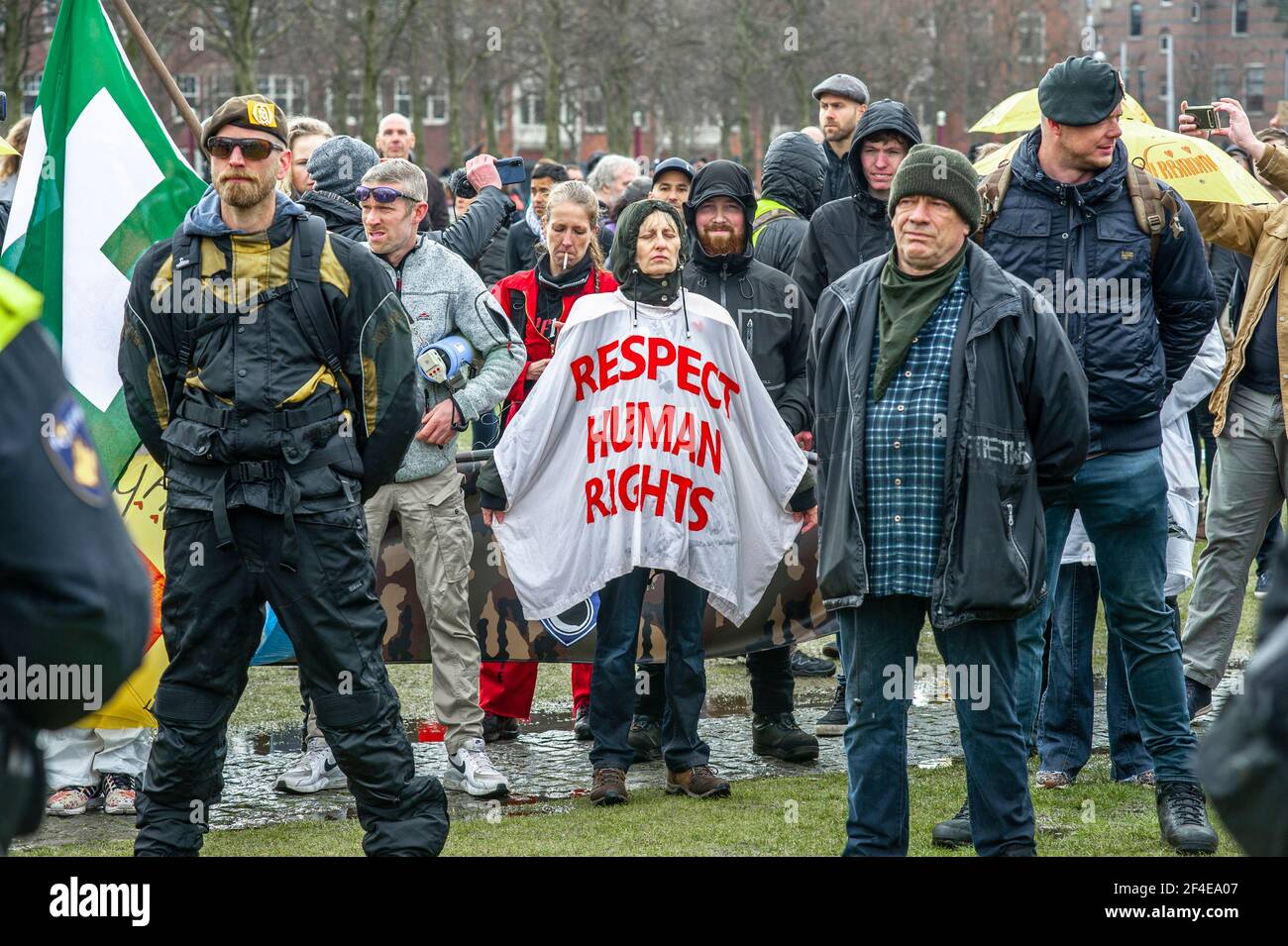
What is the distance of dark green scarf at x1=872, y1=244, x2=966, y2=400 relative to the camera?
4805 mm

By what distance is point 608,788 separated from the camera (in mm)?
6293

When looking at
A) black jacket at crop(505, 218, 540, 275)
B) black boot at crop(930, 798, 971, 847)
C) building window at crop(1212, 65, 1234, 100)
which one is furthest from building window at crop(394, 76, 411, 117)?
black boot at crop(930, 798, 971, 847)

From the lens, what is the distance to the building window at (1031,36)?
58.5 meters

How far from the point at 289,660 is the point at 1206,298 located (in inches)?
145

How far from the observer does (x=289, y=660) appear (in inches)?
265

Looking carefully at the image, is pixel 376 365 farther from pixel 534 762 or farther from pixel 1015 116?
pixel 1015 116

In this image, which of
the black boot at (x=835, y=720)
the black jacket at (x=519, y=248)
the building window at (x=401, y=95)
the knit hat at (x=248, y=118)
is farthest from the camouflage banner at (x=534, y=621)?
the building window at (x=401, y=95)

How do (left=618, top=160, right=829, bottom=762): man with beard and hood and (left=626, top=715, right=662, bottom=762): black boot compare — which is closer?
(left=618, top=160, right=829, bottom=762): man with beard and hood

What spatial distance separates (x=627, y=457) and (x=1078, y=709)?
6.31 ft

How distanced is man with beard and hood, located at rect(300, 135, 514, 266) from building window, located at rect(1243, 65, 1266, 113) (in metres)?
77.3

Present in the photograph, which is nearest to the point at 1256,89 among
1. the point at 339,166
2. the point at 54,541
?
the point at 339,166

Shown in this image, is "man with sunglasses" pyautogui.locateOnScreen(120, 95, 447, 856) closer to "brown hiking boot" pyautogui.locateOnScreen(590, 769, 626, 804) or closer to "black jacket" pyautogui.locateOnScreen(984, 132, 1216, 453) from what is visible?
"brown hiking boot" pyautogui.locateOnScreen(590, 769, 626, 804)

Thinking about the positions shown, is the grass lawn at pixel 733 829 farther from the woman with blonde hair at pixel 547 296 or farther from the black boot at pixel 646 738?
the woman with blonde hair at pixel 547 296
